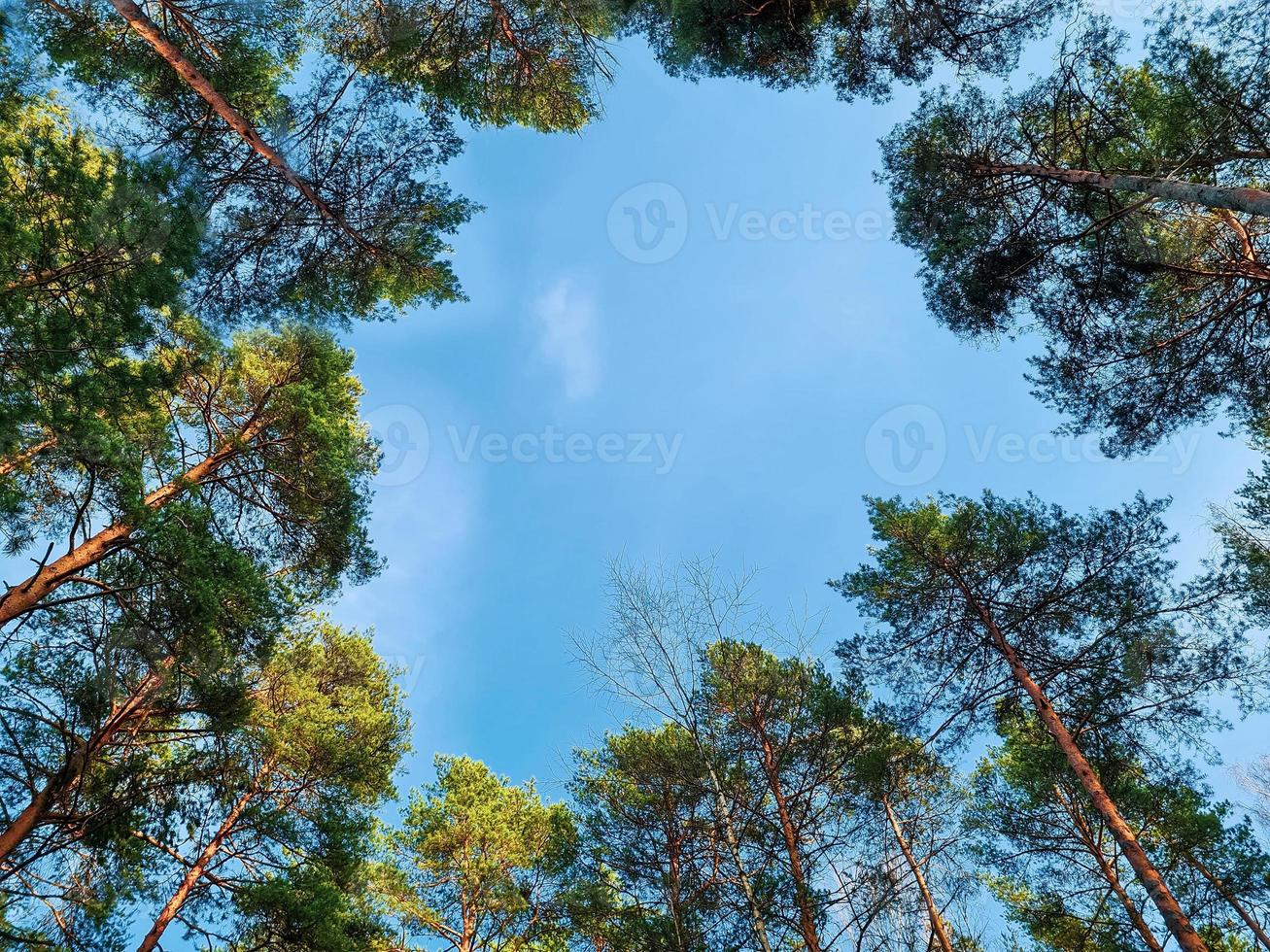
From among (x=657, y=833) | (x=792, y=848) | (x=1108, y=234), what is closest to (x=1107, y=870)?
(x=792, y=848)

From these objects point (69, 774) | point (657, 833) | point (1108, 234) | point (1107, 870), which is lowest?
point (69, 774)

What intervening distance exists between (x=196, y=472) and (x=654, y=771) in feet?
25.1

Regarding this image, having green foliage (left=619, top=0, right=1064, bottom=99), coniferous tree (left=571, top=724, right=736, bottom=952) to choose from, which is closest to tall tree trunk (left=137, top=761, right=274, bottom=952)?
coniferous tree (left=571, top=724, right=736, bottom=952)

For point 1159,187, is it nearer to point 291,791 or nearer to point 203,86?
point 203,86

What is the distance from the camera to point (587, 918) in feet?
26.5

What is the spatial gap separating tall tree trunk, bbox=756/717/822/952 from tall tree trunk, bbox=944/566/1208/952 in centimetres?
Answer: 230

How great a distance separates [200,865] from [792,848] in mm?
7554

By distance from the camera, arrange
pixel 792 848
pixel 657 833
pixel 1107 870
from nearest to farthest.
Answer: pixel 792 848 → pixel 657 833 → pixel 1107 870

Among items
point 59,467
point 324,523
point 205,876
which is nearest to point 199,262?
point 59,467

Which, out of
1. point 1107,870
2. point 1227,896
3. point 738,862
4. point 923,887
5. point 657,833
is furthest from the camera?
point 1107,870

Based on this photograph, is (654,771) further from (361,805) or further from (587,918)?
(361,805)

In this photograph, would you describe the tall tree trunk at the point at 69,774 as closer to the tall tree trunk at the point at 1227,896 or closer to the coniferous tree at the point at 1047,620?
the coniferous tree at the point at 1047,620

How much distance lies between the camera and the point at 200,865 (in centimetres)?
777

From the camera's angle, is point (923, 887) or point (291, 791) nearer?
point (923, 887)
